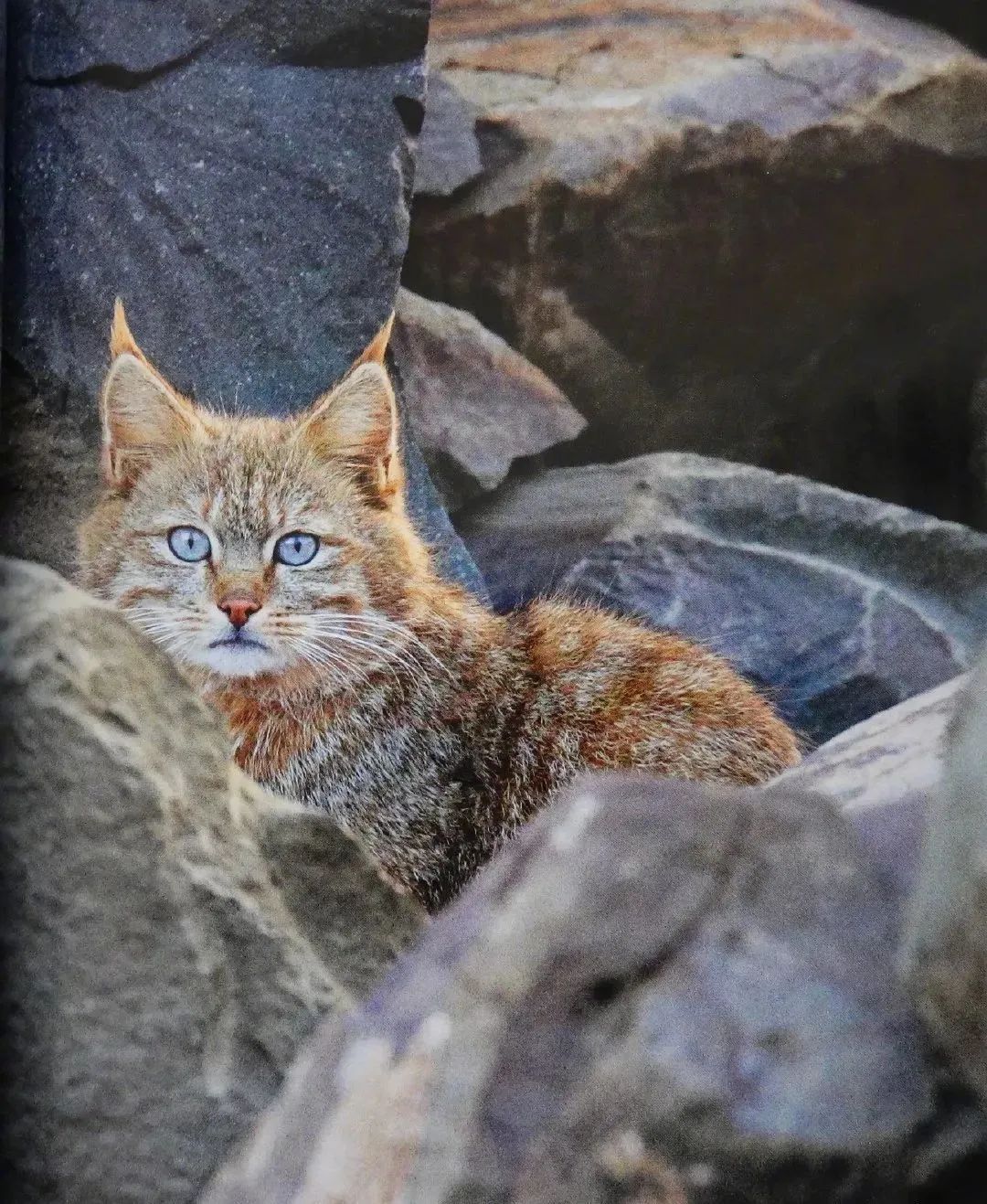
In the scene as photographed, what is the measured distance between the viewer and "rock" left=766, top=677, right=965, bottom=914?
88 cm

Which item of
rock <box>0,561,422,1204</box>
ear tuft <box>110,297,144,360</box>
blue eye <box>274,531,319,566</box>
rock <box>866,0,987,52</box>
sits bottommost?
rock <box>0,561,422,1204</box>

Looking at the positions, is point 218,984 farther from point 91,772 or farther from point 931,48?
point 931,48

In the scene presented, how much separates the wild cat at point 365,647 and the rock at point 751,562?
0.13ft

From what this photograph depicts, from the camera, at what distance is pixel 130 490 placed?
132 cm

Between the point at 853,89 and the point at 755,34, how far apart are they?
12cm

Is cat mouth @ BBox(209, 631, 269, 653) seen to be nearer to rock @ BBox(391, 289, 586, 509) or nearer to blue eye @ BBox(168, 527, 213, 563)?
blue eye @ BBox(168, 527, 213, 563)

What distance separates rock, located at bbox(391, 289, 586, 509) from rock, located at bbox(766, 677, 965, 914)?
439mm

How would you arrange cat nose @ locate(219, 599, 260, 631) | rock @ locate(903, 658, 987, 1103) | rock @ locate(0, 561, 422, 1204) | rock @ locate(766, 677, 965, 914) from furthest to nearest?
cat nose @ locate(219, 599, 260, 631) → rock @ locate(0, 561, 422, 1204) → rock @ locate(766, 677, 965, 914) → rock @ locate(903, 658, 987, 1103)

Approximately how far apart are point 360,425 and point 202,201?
0.26m

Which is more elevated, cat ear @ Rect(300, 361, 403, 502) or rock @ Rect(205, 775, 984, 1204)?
cat ear @ Rect(300, 361, 403, 502)

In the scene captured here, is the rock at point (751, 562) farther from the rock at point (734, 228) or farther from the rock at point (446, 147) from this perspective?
the rock at point (446, 147)

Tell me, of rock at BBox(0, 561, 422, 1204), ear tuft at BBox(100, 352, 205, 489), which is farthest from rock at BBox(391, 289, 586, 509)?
rock at BBox(0, 561, 422, 1204)

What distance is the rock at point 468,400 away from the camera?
4.61ft

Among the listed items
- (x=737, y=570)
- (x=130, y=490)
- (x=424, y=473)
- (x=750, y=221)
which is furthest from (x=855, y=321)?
(x=130, y=490)
